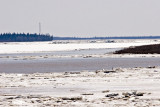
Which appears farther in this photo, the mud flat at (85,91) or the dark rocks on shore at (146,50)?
the dark rocks on shore at (146,50)

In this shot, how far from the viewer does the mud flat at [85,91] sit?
1672cm

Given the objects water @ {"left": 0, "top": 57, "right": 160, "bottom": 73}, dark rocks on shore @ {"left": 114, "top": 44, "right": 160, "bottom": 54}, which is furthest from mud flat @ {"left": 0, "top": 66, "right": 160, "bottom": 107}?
dark rocks on shore @ {"left": 114, "top": 44, "right": 160, "bottom": 54}

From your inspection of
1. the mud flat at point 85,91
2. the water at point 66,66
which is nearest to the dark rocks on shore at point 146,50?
the water at point 66,66

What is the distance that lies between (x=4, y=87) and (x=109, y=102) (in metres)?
7.04

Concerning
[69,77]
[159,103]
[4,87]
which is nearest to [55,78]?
[69,77]

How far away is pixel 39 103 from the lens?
16.8 m

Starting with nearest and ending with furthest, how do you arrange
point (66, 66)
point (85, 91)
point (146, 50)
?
point (85, 91), point (66, 66), point (146, 50)

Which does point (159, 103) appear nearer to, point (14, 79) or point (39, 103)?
point (39, 103)

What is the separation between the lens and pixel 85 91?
2022 cm

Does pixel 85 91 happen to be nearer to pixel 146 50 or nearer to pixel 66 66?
pixel 66 66

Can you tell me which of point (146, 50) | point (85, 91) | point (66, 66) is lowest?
point (66, 66)

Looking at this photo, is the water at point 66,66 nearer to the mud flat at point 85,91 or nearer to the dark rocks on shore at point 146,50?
the mud flat at point 85,91

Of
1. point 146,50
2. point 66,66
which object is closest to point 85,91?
point 66,66

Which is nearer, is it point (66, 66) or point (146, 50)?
point (66, 66)
